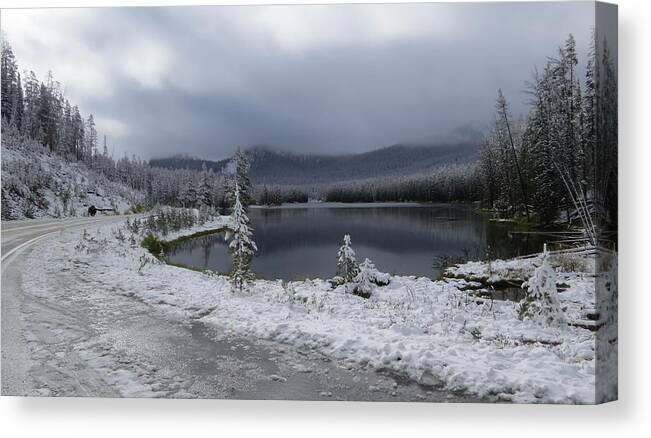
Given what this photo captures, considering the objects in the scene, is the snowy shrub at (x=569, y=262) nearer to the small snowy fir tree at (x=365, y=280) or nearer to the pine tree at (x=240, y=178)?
the small snowy fir tree at (x=365, y=280)

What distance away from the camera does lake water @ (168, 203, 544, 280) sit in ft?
19.1

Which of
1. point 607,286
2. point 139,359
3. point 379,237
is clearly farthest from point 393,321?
point 139,359

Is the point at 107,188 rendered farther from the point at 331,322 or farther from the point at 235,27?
the point at 331,322

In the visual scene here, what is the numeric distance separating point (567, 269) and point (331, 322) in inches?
135

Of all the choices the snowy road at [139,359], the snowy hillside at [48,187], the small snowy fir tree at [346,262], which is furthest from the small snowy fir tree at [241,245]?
the snowy hillside at [48,187]

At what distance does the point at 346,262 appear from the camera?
6.15 m

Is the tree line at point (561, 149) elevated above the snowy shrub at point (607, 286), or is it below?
above

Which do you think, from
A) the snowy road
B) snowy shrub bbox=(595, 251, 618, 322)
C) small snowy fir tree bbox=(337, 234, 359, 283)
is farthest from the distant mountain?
the snowy road

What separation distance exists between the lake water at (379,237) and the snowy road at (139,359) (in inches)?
62.1

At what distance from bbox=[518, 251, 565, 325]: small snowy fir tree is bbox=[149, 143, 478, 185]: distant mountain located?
77.5 inches

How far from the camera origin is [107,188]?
782 cm

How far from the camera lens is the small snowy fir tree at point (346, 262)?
6.10 metres

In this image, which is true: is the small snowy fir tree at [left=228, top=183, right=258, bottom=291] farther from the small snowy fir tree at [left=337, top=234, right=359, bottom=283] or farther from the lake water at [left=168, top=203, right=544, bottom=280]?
the small snowy fir tree at [left=337, top=234, right=359, bottom=283]

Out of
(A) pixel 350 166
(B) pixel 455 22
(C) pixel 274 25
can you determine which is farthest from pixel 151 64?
(B) pixel 455 22
